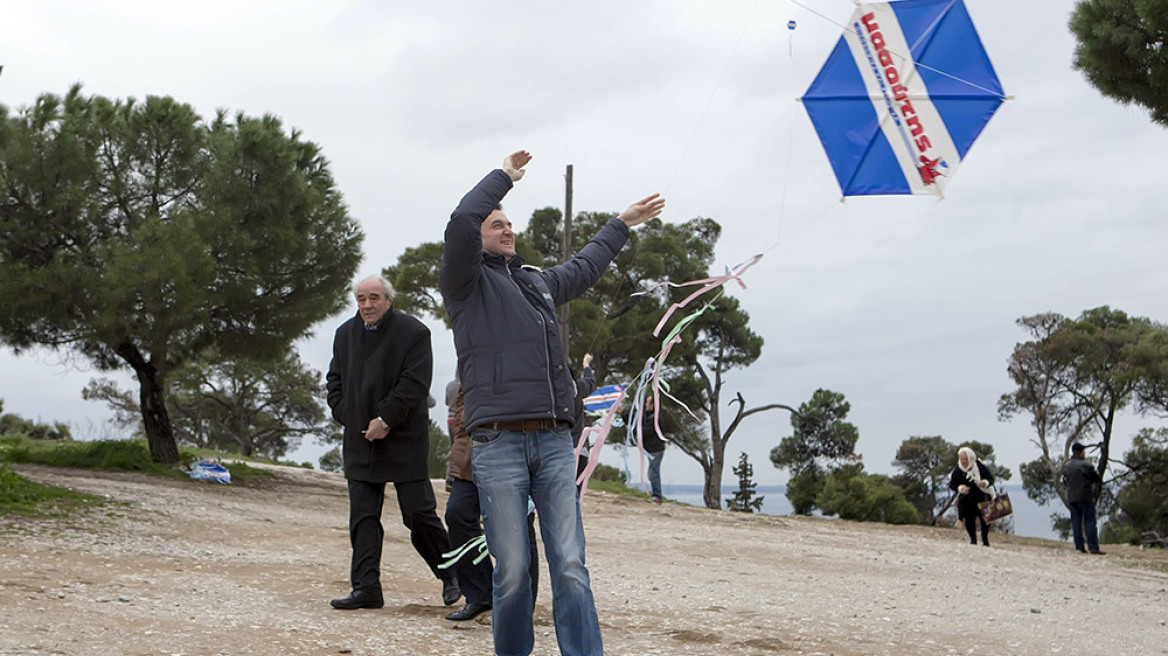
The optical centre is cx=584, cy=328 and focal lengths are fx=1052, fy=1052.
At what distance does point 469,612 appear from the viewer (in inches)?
208

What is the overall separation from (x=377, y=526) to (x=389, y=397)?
71cm

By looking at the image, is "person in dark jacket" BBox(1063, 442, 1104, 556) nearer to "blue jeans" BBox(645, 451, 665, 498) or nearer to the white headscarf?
the white headscarf

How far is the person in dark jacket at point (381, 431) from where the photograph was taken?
18.2 feet

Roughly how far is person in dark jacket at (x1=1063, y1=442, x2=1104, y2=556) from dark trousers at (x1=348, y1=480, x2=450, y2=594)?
11479 mm

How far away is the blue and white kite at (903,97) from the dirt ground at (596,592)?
2.51 m

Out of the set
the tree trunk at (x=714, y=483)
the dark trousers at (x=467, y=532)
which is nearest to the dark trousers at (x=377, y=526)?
the dark trousers at (x=467, y=532)

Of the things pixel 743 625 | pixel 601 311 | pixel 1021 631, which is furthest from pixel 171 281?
pixel 601 311

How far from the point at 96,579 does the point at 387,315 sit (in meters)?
2.42

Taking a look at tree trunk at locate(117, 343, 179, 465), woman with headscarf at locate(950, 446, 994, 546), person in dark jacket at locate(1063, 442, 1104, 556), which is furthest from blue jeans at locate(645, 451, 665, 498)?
tree trunk at locate(117, 343, 179, 465)

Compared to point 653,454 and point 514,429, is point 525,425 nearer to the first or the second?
point 514,429

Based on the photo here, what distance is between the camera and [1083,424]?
29.4 metres

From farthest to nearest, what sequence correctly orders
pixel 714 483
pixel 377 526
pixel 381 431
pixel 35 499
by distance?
pixel 714 483, pixel 35 499, pixel 377 526, pixel 381 431

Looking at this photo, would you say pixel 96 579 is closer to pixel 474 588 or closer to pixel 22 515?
pixel 474 588

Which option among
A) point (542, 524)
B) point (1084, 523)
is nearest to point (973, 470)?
point (1084, 523)
